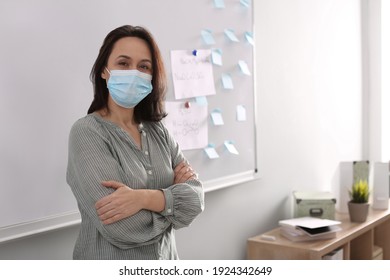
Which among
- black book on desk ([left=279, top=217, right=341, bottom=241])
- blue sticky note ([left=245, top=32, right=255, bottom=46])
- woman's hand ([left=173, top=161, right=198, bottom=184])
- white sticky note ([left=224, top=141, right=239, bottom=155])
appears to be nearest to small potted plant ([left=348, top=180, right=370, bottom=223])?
black book on desk ([left=279, top=217, right=341, bottom=241])

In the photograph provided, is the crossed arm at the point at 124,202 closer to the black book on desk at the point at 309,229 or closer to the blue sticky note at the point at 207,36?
the blue sticky note at the point at 207,36

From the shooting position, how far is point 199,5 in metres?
2.09

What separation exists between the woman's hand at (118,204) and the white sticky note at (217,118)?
3.07ft

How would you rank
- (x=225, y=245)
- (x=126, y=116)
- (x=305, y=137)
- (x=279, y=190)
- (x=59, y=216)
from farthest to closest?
1. (x=305, y=137)
2. (x=279, y=190)
3. (x=225, y=245)
4. (x=59, y=216)
5. (x=126, y=116)

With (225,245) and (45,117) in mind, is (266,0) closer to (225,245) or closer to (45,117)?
(225,245)

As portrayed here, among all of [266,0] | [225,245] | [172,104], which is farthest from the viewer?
[266,0]

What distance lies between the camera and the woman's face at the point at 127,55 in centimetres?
140

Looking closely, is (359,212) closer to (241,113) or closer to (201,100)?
(241,113)

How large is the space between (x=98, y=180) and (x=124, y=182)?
9cm

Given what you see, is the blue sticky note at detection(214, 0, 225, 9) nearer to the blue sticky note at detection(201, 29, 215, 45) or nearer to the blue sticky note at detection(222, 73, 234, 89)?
the blue sticky note at detection(201, 29, 215, 45)

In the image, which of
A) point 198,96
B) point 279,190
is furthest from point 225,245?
point 198,96

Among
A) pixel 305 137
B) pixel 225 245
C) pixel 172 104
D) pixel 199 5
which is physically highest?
pixel 199 5

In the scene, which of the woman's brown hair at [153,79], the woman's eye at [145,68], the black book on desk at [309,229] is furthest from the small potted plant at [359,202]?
the woman's eye at [145,68]

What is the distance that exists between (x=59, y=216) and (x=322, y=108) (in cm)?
205
